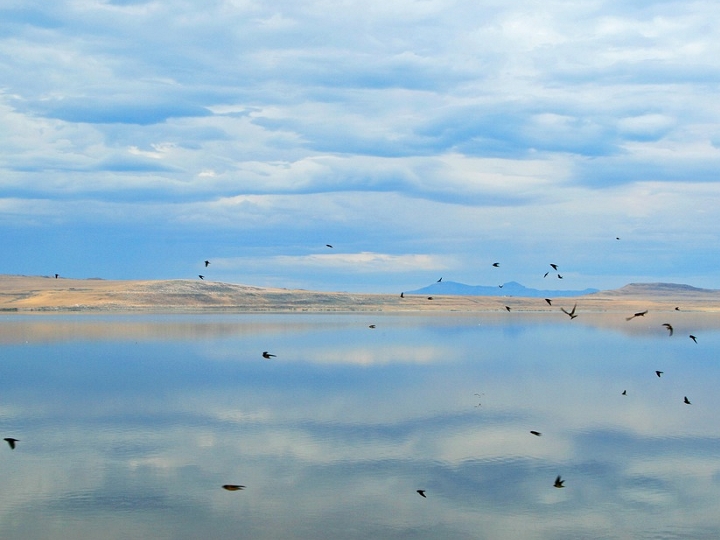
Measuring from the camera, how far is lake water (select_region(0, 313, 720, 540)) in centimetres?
1902

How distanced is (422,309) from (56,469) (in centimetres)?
16048

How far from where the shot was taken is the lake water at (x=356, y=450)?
19.0 m

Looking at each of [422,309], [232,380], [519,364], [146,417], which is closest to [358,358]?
[519,364]

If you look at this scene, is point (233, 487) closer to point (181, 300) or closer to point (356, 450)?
point (356, 450)

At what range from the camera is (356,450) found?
2583 cm

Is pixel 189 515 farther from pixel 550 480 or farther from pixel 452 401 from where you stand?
pixel 452 401

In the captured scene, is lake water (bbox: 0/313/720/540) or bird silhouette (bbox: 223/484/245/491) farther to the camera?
bird silhouette (bbox: 223/484/245/491)

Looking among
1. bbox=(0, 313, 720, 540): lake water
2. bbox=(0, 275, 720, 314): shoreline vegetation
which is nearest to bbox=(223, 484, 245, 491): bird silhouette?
bbox=(0, 313, 720, 540): lake water

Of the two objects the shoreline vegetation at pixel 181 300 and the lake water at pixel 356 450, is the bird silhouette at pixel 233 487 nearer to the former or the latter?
the lake water at pixel 356 450

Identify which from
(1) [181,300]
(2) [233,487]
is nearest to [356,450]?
(2) [233,487]

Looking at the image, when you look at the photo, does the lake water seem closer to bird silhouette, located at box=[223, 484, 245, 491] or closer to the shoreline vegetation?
bird silhouette, located at box=[223, 484, 245, 491]

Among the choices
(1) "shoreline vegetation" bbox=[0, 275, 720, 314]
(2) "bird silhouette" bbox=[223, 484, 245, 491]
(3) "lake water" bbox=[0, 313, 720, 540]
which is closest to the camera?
(3) "lake water" bbox=[0, 313, 720, 540]

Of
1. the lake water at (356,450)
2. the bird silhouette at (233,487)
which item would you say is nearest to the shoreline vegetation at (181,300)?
the lake water at (356,450)

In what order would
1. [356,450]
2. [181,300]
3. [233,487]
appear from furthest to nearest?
[181,300], [356,450], [233,487]
